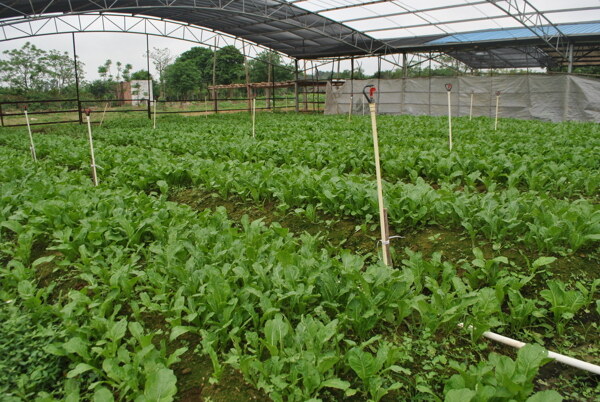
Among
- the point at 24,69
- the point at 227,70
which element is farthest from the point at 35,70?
the point at 227,70

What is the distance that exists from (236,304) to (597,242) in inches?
132

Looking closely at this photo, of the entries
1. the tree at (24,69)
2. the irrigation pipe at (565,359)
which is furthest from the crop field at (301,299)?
the tree at (24,69)

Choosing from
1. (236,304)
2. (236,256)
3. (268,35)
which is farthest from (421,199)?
(268,35)

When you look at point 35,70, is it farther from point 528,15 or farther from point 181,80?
point 528,15

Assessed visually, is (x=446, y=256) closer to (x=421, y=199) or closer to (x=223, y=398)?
(x=421, y=199)

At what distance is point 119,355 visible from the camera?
101 inches

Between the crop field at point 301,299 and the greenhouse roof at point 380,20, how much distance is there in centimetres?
1518

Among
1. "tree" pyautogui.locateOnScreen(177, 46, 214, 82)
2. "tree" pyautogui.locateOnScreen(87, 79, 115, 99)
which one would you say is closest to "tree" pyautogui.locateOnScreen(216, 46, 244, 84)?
"tree" pyautogui.locateOnScreen(177, 46, 214, 82)

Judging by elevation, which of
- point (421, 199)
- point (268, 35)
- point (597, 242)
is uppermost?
point (268, 35)

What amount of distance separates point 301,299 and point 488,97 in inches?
856

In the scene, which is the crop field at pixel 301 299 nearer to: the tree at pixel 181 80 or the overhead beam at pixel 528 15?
the overhead beam at pixel 528 15

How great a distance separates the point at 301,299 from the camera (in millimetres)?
3049

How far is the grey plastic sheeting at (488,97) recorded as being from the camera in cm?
1831

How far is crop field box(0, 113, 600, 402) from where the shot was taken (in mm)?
2422
